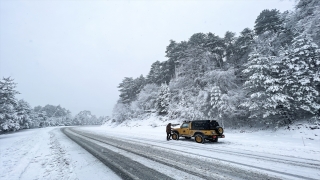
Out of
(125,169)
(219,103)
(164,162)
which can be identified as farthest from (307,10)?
(125,169)

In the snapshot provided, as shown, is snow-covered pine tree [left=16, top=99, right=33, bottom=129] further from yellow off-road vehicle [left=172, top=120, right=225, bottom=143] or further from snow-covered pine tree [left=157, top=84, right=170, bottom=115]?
yellow off-road vehicle [left=172, top=120, right=225, bottom=143]

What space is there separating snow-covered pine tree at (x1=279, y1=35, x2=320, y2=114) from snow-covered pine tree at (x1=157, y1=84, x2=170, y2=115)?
24686 mm

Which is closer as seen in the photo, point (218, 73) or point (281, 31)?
point (218, 73)

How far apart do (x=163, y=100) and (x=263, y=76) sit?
25.0 metres

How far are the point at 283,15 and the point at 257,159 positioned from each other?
27950mm

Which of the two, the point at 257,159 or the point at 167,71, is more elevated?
the point at 167,71

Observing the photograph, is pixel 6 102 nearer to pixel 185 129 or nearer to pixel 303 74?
pixel 185 129

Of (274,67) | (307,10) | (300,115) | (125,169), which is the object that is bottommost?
(125,169)

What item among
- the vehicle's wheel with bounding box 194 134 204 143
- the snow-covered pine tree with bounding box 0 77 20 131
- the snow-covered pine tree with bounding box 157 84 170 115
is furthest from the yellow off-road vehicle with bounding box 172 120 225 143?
the snow-covered pine tree with bounding box 0 77 20 131

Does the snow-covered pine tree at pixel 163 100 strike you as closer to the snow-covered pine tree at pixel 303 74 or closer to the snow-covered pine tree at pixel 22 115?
the snow-covered pine tree at pixel 303 74

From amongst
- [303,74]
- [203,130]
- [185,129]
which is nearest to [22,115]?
[185,129]

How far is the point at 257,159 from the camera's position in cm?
718

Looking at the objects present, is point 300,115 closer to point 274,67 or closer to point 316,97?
point 316,97

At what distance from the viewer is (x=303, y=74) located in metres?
15.2
